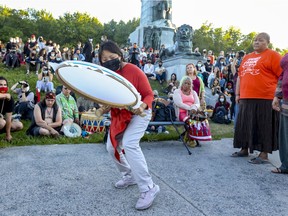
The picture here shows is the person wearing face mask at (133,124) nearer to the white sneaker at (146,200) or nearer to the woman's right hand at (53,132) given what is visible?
the white sneaker at (146,200)

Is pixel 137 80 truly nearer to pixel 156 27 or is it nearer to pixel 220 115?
pixel 220 115

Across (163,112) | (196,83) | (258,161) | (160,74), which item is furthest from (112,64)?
(160,74)

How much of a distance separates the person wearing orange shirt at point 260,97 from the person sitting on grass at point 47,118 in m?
3.88

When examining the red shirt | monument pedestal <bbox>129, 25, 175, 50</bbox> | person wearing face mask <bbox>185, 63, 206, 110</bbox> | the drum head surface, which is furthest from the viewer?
monument pedestal <bbox>129, 25, 175, 50</bbox>

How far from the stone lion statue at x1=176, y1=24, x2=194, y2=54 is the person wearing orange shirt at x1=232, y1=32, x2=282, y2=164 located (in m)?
10.5

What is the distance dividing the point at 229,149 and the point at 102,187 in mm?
3235

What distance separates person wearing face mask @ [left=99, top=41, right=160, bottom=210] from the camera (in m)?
2.83

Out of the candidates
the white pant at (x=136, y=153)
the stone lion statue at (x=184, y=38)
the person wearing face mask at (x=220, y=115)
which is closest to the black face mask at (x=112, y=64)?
the white pant at (x=136, y=153)

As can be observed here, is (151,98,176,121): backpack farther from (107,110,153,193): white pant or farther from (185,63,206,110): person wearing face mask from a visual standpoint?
(107,110,153,193): white pant

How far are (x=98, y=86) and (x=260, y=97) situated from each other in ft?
9.55

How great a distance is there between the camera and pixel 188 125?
5.84 metres

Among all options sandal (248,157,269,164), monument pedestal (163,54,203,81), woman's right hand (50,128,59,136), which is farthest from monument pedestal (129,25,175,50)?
sandal (248,157,269,164)

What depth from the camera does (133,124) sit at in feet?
9.68

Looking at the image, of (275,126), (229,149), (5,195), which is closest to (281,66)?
(275,126)
